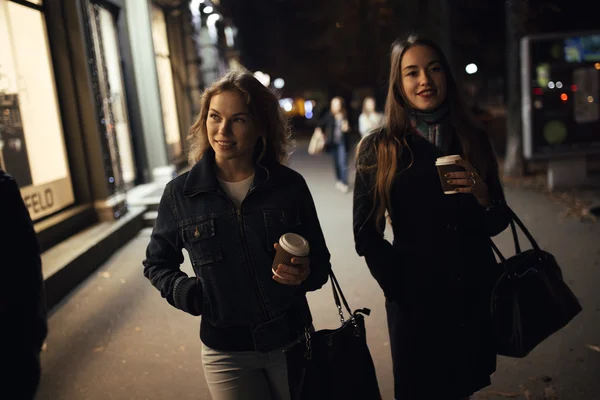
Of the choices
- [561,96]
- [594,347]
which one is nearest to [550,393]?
[594,347]

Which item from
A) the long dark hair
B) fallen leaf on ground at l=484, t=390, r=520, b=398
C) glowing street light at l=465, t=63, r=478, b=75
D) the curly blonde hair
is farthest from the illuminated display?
glowing street light at l=465, t=63, r=478, b=75

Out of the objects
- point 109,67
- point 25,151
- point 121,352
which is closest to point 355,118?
point 109,67

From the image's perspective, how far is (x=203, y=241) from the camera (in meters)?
2.16

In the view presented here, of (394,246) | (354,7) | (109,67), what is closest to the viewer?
(394,246)

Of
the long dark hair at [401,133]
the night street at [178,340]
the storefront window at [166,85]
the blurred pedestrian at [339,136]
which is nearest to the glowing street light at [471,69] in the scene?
the storefront window at [166,85]

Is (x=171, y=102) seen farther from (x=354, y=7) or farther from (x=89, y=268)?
(x=354, y=7)

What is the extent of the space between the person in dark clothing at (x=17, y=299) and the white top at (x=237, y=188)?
0.77 m

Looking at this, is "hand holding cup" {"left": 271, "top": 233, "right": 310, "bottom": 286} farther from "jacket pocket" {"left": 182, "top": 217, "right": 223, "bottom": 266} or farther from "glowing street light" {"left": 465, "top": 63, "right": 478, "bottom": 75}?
"glowing street light" {"left": 465, "top": 63, "right": 478, "bottom": 75}

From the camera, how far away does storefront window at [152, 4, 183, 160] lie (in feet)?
46.0

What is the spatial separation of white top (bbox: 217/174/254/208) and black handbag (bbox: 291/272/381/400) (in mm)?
594

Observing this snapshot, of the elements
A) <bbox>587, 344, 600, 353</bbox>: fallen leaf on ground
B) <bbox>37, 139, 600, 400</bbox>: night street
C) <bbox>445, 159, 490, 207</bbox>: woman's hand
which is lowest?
<bbox>587, 344, 600, 353</bbox>: fallen leaf on ground

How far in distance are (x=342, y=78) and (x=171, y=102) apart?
23221 mm

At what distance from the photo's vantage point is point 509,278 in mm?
2406

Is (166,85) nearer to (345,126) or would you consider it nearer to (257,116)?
(345,126)
